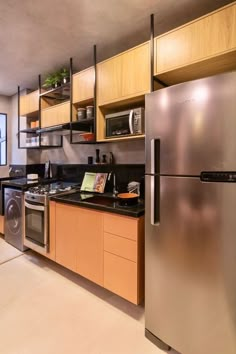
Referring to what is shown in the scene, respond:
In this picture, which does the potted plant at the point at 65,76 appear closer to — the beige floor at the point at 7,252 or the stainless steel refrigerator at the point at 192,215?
the stainless steel refrigerator at the point at 192,215

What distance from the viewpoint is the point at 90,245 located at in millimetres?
2053

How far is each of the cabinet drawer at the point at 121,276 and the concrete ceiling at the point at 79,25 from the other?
6.68 feet

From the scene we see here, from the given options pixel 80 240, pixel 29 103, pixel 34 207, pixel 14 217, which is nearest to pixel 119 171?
pixel 80 240

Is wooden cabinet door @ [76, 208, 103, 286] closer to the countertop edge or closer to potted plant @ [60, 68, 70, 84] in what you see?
the countertop edge

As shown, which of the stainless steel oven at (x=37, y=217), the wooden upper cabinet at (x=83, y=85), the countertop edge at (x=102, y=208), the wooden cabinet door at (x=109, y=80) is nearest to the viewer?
the countertop edge at (x=102, y=208)

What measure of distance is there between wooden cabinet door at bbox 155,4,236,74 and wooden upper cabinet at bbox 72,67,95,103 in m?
0.83

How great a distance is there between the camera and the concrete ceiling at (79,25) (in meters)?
1.72

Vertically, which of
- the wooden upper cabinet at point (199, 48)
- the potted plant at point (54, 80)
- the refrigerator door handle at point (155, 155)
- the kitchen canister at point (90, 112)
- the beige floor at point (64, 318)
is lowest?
the beige floor at point (64, 318)

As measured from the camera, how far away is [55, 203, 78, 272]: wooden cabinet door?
2.21 metres

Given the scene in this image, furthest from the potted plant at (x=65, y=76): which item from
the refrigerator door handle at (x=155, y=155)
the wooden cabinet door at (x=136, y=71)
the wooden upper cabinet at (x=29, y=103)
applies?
the refrigerator door handle at (x=155, y=155)

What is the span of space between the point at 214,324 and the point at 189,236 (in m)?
0.50

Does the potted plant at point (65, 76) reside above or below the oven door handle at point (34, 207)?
above

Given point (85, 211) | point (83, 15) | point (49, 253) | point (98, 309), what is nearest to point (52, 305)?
point (98, 309)

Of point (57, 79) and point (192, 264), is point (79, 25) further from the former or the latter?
point (192, 264)
